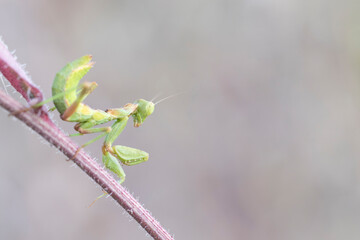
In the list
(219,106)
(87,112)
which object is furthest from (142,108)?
(219,106)

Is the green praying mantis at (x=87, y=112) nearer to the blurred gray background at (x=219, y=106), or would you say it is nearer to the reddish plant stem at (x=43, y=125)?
the reddish plant stem at (x=43, y=125)

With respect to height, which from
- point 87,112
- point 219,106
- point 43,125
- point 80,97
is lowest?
point 43,125

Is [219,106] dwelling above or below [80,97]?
above

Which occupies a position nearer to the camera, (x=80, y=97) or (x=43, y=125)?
(x=43, y=125)

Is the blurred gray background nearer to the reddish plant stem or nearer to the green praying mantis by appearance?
the green praying mantis

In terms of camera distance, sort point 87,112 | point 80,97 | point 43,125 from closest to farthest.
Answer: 1. point 43,125
2. point 80,97
3. point 87,112

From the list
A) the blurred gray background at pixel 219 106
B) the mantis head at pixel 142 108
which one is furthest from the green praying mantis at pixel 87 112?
the blurred gray background at pixel 219 106

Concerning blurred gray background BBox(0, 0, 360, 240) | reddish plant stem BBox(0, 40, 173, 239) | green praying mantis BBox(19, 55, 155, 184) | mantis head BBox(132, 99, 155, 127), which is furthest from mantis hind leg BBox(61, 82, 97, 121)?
blurred gray background BBox(0, 0, 360, 240)

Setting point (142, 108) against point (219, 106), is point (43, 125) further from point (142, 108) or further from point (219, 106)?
point (219, 106)
